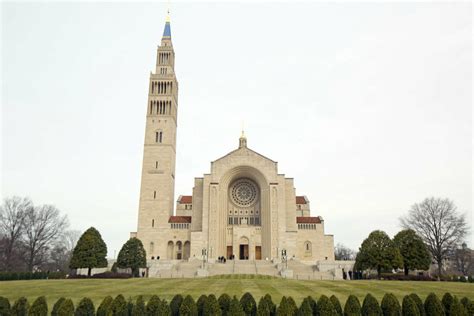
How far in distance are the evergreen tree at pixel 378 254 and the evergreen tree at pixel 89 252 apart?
28.3 meters

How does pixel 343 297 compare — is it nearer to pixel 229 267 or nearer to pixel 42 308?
pixel 42 308

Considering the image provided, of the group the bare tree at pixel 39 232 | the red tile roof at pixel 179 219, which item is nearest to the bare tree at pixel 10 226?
the bare tree at pixel 39 232

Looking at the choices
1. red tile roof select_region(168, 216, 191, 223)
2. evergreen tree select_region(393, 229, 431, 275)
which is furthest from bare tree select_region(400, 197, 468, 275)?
red tile roof select_region(168, 216, 191, 223)

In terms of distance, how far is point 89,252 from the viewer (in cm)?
3912

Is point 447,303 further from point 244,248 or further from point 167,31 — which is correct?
point 167,31

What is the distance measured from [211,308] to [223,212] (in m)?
43.1

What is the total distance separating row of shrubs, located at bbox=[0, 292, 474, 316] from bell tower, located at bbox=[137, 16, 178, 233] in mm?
42813

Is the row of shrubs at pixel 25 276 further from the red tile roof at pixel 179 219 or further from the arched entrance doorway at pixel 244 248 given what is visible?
the arched entrance doorway at pixel 244 248

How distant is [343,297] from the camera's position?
71.7ft

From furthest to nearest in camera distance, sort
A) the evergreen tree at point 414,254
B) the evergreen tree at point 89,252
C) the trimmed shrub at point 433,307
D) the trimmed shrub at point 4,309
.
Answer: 1. the evergreen tree at point 414,254
2. the evergreen tree at point 89,252
3. the trimmed shrub at point 433,307
4. the trimmed shrub at point 4,309

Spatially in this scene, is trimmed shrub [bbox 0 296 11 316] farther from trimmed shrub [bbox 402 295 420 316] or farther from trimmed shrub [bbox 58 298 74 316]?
trimmed shrub [bbox 402 295 420 316]

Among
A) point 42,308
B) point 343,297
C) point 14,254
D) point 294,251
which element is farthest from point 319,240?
point 42,308

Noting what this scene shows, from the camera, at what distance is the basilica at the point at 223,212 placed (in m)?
54.8

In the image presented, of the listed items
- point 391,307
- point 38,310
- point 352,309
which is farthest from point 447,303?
point 38,310
